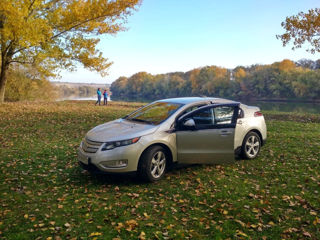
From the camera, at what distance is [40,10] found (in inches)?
698

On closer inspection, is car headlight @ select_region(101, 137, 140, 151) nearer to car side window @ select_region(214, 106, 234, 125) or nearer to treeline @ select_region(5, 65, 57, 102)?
car side window @ select_region(214, 106, 234, 125)

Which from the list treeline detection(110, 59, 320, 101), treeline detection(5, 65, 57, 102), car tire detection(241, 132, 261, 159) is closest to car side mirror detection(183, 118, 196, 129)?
car tire detection(241, 132, 261, 159)

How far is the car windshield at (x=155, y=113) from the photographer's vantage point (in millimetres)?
6512

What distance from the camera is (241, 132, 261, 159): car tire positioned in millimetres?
7570

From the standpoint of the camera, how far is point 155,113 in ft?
22.6

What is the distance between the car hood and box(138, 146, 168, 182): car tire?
0.42m

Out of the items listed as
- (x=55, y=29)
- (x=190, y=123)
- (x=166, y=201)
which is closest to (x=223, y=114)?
(x=190, y=123)

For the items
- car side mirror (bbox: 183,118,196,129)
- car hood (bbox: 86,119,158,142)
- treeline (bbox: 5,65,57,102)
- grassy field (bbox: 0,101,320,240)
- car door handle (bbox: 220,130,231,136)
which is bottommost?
grassy field (bbox: 0,101,320,240)

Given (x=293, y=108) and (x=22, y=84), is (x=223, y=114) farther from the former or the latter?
(x=293, y=108)

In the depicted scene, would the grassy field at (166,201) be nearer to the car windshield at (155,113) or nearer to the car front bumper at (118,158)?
the car front bumper at (118,158)

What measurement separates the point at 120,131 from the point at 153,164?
3.25 ft

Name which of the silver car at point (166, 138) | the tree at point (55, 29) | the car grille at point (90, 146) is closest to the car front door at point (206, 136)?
the silver car at point (166, 138)

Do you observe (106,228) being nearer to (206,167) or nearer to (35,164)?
(206,167)

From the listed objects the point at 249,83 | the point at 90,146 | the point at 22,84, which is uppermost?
the point at 249,83
